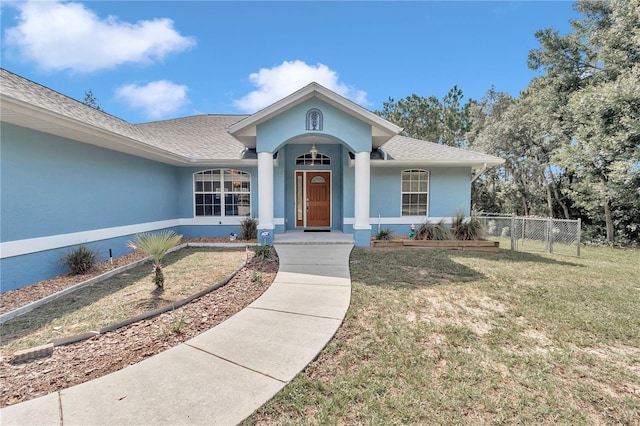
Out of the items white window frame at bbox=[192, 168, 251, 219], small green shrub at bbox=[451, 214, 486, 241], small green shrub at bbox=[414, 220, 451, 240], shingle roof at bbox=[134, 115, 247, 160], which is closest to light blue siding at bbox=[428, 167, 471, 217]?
small green shrub at bbox=[451, 214, 486, 241]

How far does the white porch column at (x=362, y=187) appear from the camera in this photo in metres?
9.12

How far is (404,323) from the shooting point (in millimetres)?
4051

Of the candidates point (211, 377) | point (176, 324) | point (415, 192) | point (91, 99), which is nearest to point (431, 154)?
point (415, 192)

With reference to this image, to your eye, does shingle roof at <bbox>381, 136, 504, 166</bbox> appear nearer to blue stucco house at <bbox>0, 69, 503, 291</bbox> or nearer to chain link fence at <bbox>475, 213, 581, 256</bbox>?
blue stucco house at <bbox>0, 69, 503, 291</bbox>

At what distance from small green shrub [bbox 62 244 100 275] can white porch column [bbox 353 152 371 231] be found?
750 cm

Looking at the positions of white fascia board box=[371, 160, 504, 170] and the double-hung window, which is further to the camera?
the double-hung window

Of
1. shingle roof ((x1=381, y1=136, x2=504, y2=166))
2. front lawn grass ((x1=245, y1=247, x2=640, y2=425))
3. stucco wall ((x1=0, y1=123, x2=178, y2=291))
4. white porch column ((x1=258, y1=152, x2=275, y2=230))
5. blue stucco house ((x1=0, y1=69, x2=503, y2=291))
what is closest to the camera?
front lawn grass ((x1=245, y1=247, x2=640, y2=425))

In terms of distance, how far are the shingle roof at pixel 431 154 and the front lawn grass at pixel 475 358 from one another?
5.86 metres

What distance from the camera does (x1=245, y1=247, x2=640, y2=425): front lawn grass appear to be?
7.97 ft

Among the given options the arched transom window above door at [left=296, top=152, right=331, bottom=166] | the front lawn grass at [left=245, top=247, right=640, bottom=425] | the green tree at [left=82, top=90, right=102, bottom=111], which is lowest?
the front lawn grass at [left=245, top=247, right=640, bottom=425]

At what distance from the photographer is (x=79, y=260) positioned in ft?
20.9

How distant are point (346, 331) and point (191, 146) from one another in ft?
34.7

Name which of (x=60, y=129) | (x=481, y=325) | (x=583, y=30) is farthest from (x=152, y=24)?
(x=583, y=30)

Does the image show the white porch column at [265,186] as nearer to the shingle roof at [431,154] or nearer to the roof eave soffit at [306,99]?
the roof eave soffit at [306,99]
